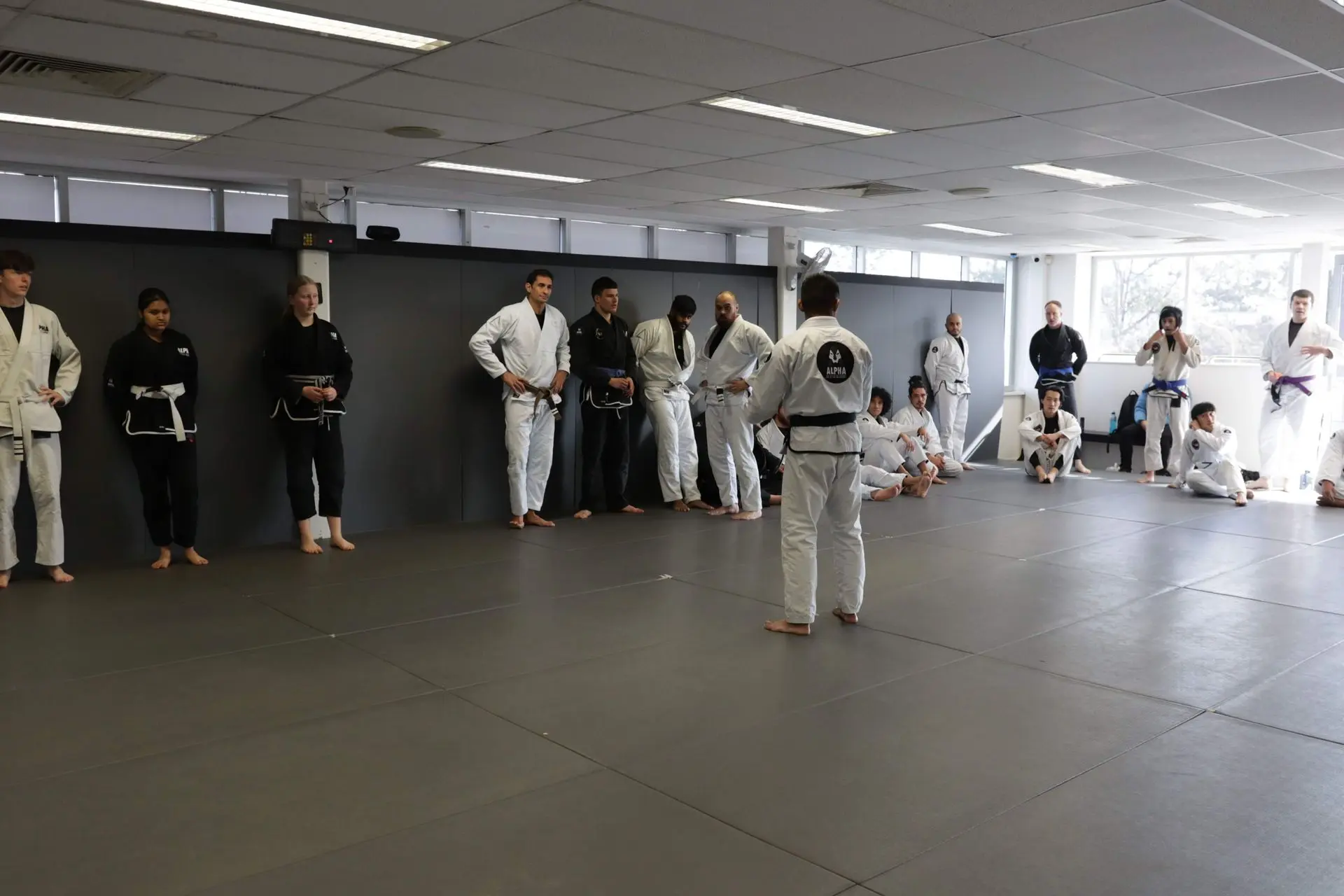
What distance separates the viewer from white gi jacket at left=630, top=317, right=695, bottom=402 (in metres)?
7.25

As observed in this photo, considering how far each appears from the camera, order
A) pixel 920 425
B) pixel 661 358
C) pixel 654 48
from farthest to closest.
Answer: pixel 920 425 < pixel 661 358 < pixel 654 48

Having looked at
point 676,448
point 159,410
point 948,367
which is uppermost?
point 948,367

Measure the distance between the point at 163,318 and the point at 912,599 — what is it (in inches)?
156

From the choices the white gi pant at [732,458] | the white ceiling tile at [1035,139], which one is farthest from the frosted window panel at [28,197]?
the white ceiling tile at [1035,139]

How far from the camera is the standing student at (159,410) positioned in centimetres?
516

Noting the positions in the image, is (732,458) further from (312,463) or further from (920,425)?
(312,463)

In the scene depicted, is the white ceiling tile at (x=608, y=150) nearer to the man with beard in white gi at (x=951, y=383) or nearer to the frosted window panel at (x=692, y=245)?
the frosted window panel at (x=692, y=245)

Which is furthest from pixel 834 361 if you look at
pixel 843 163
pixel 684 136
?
pixel 843 163

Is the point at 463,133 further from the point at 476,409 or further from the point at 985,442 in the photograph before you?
the point at 985,442

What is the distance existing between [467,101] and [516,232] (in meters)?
4.09

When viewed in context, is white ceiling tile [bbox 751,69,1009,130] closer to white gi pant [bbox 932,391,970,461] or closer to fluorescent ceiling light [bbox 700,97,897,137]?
fluorescent ceiling light [bbox 700,97,897,137]

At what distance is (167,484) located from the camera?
533 cm

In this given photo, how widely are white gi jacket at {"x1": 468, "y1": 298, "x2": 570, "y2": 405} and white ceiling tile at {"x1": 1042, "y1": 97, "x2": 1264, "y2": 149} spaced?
10.6 feet

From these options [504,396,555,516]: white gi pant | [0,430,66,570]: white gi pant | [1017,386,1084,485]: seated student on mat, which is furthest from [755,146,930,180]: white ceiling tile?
[0,430,66,570]: white gi pant
